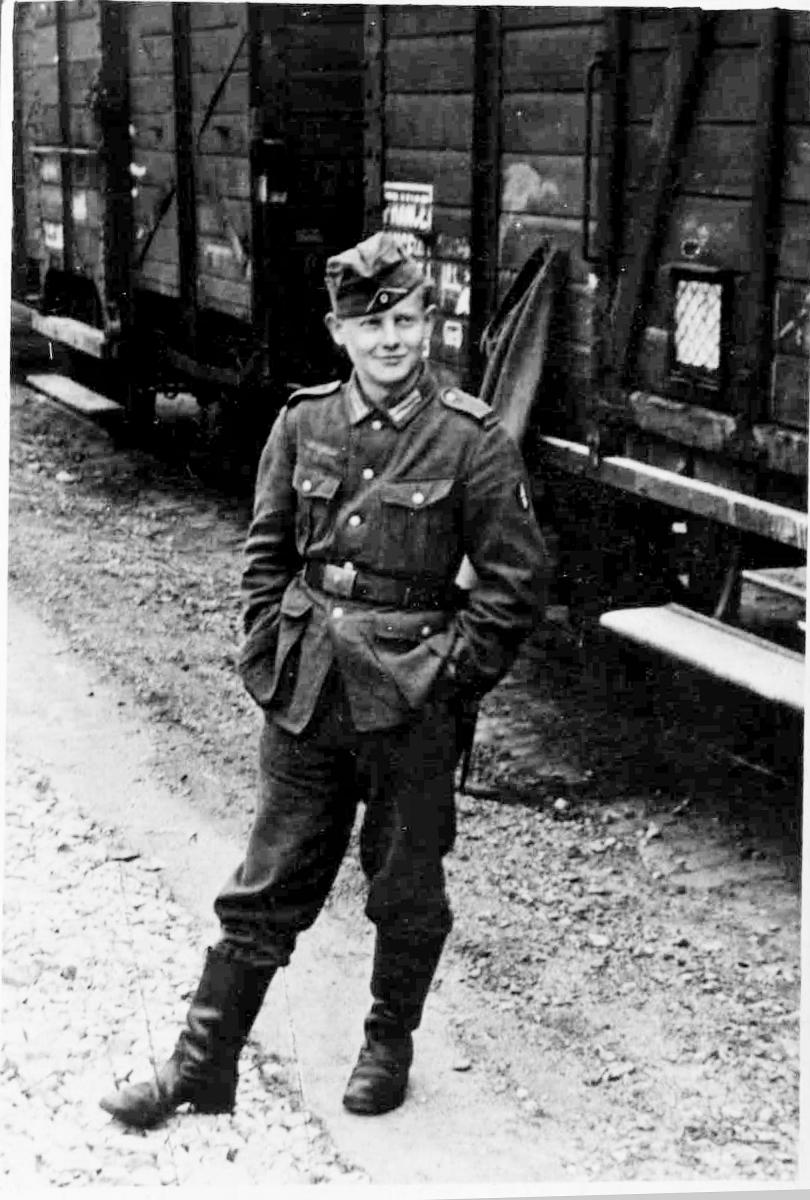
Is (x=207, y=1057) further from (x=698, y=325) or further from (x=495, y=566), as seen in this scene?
(x=698, y=325)

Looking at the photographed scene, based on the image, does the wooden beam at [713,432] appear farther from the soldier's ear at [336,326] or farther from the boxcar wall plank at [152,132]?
the boxcar wall plank at [152,132]

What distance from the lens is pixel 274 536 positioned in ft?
9.75

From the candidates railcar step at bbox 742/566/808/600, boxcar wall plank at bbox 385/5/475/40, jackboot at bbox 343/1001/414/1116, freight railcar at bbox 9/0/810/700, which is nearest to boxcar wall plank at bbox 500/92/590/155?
freight railcar at bbox 9/0/810/700

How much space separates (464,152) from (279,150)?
1.66 meters

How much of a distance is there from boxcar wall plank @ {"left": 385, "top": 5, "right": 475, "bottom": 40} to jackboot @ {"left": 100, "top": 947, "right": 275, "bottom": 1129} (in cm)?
305

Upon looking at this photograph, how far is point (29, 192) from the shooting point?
927cm

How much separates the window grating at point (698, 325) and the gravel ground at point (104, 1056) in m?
1.85

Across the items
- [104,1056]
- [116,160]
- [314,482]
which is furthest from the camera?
[116,160]

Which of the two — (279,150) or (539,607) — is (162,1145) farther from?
(279,150)

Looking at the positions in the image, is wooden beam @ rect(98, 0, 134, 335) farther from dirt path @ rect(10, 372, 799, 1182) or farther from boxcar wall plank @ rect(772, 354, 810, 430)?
boxcar wall plank @ rect(772, 354, 810, 430)

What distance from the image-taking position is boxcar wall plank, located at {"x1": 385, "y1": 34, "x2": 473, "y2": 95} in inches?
191

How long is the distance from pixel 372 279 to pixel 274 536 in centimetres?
51

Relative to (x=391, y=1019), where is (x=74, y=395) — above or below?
above

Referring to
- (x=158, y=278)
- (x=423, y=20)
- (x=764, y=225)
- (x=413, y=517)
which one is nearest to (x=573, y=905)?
(x=413, y=517)
